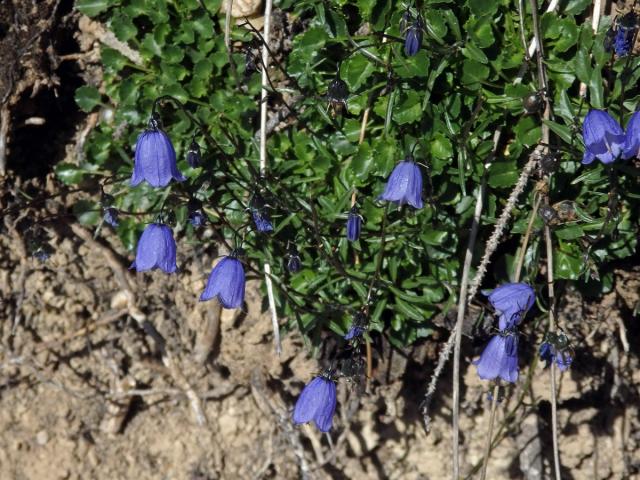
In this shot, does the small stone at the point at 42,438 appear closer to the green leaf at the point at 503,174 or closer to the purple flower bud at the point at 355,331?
the purple flower bud at the point at 355,331

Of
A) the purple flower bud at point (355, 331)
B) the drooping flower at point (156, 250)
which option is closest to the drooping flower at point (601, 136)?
the purple flower bud at point (355, 331)

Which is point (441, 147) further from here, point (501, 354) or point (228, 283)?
point (228, 283)

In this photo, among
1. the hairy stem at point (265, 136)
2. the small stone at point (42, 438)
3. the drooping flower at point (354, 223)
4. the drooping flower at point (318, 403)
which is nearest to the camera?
the drooping flower at point (318, 403)

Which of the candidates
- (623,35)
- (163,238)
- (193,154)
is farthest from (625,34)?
(163,238)

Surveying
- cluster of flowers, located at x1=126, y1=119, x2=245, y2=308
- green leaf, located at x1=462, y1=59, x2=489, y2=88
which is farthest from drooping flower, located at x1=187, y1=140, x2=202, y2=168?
green leaf, located at x1=462, y1=59, x2=489, y2=88

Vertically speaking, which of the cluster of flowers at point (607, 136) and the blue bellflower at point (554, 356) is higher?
the cluster of flowers at point (607, 136)
